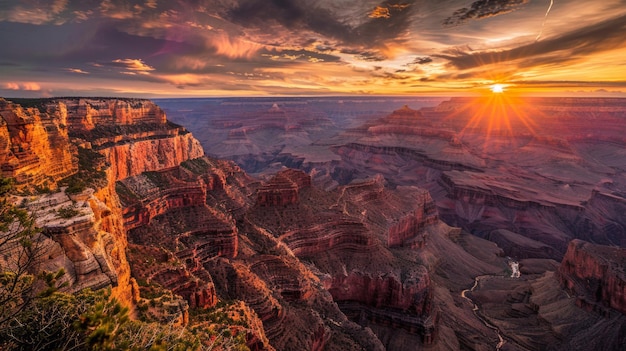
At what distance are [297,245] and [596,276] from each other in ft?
157

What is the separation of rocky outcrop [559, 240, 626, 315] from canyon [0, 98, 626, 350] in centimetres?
24

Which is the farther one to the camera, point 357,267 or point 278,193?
point 278,193

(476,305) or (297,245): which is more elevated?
(297,245)

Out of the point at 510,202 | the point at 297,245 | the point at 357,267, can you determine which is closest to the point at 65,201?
the point at 297,245

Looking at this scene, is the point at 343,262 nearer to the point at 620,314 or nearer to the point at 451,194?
the point at 620,314

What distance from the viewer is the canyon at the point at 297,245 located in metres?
22.4

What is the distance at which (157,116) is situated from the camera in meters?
71.4

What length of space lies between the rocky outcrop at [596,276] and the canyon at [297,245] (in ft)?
0.78

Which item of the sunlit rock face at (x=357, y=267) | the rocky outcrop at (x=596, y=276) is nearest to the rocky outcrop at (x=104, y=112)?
the sunlit rock face at (x=357, y=267)

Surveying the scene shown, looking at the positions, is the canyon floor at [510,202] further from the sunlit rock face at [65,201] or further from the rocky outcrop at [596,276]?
the sunlit rock face at [65,201]

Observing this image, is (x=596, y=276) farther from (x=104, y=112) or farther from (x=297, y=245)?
(x=104, y=112)

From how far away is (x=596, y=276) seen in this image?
51.0 m

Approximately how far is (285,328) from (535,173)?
147424mm

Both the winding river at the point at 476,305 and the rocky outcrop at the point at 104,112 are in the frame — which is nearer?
the winding river at the point at 476,305
